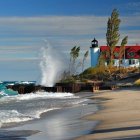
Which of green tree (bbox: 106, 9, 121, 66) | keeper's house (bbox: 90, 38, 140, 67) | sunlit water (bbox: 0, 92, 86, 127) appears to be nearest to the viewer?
sunlit water (bbox: 0, 92, 86, 127)

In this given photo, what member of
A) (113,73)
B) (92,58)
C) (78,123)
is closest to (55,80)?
(113,73)

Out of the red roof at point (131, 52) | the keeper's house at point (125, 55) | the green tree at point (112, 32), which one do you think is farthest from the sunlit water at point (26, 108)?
the red roof at point (131, 52)

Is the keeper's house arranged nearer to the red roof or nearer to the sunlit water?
the red roof

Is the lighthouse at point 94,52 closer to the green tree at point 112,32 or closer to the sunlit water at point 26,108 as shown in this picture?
the green tree at point 112,32

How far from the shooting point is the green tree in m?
99.3

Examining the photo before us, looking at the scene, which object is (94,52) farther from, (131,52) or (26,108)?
(26,108)

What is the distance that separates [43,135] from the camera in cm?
2086

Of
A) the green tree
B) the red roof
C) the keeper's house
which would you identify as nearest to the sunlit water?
the green tree

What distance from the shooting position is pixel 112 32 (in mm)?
100312

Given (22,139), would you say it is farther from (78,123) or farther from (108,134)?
(78,123)

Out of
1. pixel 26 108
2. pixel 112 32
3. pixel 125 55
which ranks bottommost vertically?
pixel 26 108

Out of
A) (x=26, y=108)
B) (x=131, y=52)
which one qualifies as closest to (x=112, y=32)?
(x=131, y=52)

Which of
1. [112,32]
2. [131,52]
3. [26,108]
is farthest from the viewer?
[131,52]

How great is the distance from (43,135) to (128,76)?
6959 cm
